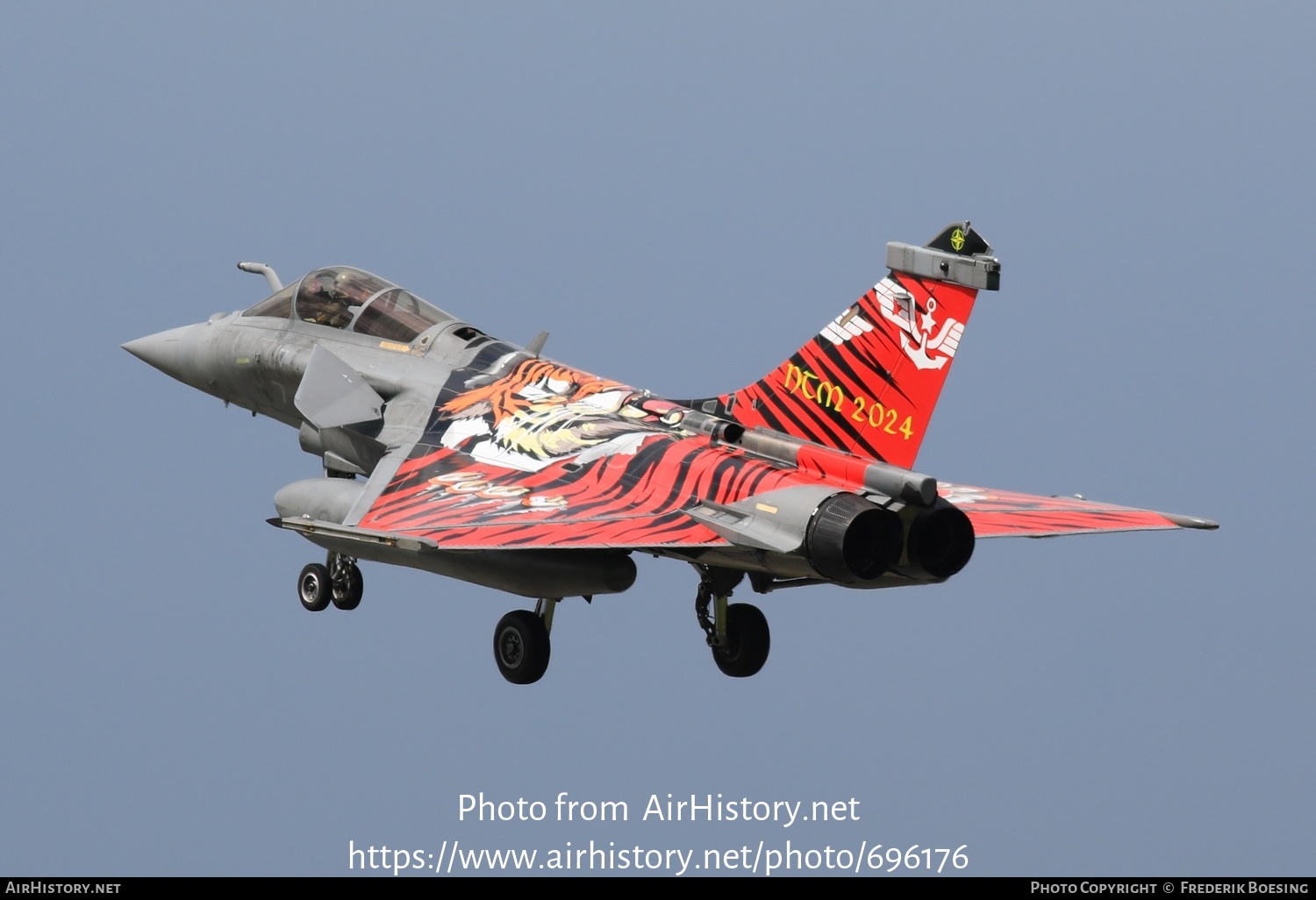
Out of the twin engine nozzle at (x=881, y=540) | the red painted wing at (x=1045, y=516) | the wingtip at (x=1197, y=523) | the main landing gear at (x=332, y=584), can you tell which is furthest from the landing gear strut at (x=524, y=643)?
the wingtip at (x=1197, y=523)

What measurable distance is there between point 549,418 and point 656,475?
184 centimetres

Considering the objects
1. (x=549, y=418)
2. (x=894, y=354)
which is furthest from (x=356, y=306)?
(x=894, y=354)

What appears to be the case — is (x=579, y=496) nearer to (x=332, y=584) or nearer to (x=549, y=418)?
(x=549, y=418)

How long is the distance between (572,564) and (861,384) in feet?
9.99

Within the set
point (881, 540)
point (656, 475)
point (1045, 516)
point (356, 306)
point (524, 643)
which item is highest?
point (356, 306)

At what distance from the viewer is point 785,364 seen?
21500 mm

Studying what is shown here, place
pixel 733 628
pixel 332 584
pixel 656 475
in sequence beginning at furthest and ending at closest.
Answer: pixel 332 584 → pixel 733 628 → pixel 656 475

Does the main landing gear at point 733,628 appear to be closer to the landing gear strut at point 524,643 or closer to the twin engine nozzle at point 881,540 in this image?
the landing gear strut at point 524,643

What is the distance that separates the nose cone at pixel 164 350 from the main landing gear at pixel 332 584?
3.54 metres

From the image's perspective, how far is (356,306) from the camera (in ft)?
81.8

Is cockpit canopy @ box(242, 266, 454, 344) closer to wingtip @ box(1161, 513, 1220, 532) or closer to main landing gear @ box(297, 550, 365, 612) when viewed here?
main landing gear @ box(297, 550, 365, 612)

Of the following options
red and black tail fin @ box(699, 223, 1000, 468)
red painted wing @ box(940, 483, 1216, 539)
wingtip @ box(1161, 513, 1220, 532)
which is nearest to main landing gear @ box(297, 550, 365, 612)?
red and black tail fin @ box(699, 223, 1000, 468)

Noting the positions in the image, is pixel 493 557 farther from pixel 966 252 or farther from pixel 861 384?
pixel 966 252

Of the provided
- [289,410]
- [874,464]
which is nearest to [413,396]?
[289,410]
